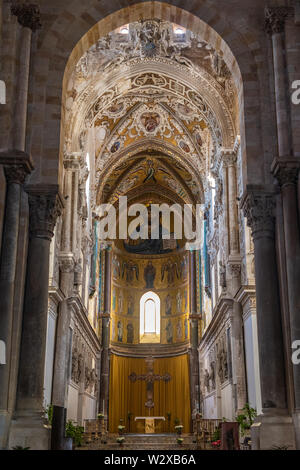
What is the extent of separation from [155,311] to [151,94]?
1870 centimetres

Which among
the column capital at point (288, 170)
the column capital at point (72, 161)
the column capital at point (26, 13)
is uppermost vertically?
the column capital at point (72, 161)

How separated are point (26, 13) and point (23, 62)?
133 centimetres

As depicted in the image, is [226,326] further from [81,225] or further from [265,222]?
[265,222]

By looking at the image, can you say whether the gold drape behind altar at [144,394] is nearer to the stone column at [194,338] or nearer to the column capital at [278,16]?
the stone column at [194,338]

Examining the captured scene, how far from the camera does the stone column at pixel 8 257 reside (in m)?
12.2

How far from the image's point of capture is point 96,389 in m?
34.5

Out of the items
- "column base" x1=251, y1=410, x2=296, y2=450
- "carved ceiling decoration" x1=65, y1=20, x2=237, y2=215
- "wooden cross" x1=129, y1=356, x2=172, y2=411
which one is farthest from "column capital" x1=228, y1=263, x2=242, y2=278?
"wooden cross" x1=129, y1=356, x2=172, y2=411

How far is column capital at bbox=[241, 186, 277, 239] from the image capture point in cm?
1391

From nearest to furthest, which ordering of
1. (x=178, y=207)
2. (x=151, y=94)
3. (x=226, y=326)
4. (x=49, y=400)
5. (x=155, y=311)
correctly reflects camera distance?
(x=49, y=400) → (x=226, y=326) → (x=151, y=94) → (x=178, y=207) → (x=155, y=311)

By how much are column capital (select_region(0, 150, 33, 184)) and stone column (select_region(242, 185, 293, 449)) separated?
532 cm

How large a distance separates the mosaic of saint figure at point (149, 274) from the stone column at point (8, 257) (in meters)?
29.7

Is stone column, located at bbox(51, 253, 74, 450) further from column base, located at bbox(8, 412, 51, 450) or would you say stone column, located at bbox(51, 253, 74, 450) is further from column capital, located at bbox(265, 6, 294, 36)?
column capital, located at bbox(265, 6, 294, 36)

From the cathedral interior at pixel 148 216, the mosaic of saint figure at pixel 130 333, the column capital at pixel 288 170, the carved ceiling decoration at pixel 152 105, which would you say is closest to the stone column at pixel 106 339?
the cathedral interior at pixel 148 216

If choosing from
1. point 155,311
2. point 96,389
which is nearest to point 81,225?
point 96,389
